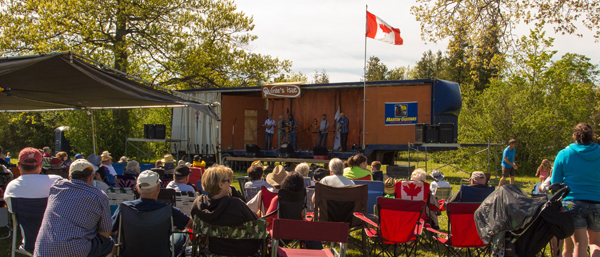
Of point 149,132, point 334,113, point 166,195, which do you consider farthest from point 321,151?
point 166,195

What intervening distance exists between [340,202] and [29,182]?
2733 millimetres

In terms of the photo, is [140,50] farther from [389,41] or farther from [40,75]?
[40,75]

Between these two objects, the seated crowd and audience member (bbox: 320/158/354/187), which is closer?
the seated crowd

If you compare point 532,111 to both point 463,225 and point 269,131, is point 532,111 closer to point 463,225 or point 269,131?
point 269,131

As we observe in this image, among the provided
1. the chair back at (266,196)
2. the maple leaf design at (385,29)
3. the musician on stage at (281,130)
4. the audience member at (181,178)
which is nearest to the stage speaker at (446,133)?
the maple leaf design at (385,29)

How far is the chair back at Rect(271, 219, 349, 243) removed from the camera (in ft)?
9.32

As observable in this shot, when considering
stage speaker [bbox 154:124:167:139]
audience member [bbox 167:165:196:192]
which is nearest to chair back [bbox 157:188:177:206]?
audience member [bbox 167:165:196:192]

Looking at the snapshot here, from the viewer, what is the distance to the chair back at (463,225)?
3.75 metres

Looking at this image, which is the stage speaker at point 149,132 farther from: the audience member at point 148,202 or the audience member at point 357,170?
the audience member at point 148,202

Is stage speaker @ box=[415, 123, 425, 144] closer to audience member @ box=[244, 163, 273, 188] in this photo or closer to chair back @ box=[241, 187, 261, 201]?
audience member @ box=[244, 163, 273, 188]

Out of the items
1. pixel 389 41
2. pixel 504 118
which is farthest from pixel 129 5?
pixel 504 118

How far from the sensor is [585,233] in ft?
11.5

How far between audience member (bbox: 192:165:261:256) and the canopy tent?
13.1 ft

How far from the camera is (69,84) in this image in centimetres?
738
